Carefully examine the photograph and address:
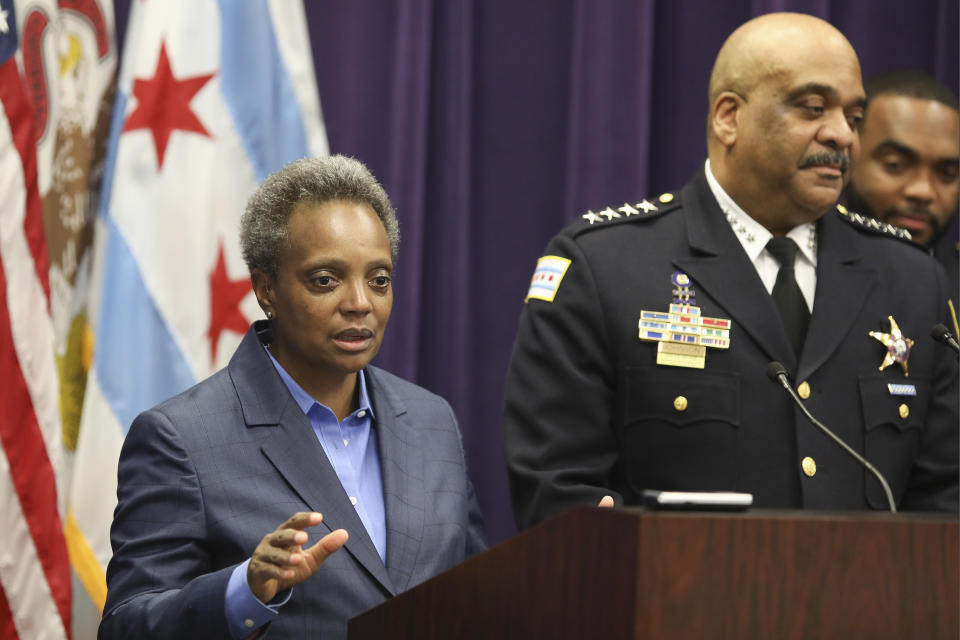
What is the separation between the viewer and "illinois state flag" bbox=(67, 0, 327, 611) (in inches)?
110

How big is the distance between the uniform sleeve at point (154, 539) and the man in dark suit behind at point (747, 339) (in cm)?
73

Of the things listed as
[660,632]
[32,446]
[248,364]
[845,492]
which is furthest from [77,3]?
[660,632]

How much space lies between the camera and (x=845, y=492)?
7.29 feet

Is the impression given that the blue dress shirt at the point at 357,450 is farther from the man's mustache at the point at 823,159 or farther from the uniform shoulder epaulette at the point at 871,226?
the uniform shoulder epaulette at the point at 871,226

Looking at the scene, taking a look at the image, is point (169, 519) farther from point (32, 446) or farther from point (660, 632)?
point (32, 446)

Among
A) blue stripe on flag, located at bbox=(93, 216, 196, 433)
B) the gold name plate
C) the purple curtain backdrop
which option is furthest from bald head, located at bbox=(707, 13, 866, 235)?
blue stripe on flag, located at bbox=(93, 216, 196, 433)

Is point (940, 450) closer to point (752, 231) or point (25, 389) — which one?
point (752, 231)

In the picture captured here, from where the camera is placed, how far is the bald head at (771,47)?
91.2 inches

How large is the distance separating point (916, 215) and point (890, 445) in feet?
2.66

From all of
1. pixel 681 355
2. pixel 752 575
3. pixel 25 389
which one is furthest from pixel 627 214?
pixel 752 575

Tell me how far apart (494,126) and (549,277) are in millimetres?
1075

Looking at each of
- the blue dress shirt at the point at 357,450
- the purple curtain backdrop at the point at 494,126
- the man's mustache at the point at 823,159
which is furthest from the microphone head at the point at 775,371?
the purple curtain backdrop at the point at 494,126

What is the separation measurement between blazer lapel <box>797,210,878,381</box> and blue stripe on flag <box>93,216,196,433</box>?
5.00ft

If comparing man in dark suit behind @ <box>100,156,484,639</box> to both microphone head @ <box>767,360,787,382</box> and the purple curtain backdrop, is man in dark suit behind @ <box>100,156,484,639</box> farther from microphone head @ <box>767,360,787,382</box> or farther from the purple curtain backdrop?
the purple curtain backdrop
